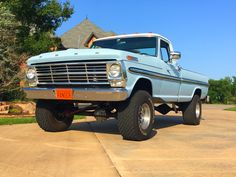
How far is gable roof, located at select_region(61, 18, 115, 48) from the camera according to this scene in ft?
127

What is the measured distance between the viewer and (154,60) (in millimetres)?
8148

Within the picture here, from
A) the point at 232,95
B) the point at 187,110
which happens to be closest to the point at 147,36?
the point at 187,110

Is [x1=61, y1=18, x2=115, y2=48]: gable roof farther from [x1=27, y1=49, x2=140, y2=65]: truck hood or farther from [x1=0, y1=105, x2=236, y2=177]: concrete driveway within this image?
[x1=0, y1=105, x2=236, y2=177]: concrete driveway

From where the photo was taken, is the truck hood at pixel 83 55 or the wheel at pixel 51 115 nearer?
the truck hood at pixel 83 55

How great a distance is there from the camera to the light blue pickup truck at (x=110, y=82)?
6766mm

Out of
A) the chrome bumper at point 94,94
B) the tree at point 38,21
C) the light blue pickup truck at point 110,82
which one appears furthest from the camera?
the tree at point 38,21

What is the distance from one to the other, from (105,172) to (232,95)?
38652 mm

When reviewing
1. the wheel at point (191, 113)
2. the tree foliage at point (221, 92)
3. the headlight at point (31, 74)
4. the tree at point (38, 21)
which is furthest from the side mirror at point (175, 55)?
the tree foliage at point (221, 92)

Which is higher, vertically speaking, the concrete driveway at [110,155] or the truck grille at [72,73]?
the truck grille at [72,73]

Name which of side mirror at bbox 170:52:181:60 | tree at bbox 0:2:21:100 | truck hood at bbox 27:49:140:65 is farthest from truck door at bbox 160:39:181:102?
tree at bbox 0:2:21:100

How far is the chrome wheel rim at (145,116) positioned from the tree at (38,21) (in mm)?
12569

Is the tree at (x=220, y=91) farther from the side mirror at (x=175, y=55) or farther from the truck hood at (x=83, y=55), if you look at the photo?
the truck hood at (x=83, y=55)

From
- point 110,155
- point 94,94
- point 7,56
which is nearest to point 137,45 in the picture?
point 94,94

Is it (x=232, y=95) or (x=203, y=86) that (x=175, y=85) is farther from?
(x=232, y=95)
